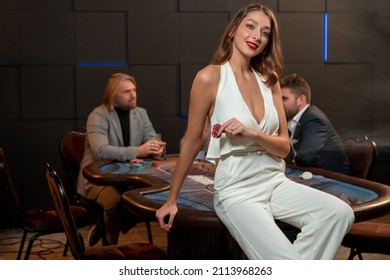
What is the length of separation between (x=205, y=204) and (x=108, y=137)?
1.84m

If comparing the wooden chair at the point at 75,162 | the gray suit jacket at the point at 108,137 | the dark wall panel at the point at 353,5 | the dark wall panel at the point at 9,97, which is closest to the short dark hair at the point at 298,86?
the dark wall panel at the point at 353,5

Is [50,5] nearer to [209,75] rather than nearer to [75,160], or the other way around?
[75,160]

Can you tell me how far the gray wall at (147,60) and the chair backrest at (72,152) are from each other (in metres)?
0.31

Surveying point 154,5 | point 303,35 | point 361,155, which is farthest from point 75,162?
point 361,155

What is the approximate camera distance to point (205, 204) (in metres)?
2.79

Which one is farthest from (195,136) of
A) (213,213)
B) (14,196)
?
(14,196)

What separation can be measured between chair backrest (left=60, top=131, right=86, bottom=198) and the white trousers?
2223 millimetres

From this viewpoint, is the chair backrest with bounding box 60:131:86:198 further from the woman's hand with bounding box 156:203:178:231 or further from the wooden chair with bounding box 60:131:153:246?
the woman's hand with bounding box 156:203:178:231

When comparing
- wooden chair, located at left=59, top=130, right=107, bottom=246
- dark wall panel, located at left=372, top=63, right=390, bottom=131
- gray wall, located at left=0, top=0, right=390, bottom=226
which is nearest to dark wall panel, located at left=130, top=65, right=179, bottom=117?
gray wall, located at left=0, top=0, right=390, bottom=226

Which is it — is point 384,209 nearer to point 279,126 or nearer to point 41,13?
point 279,126

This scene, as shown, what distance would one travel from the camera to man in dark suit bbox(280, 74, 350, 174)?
13.3 feet

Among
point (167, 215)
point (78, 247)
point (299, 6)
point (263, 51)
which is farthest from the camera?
point (299, 6)

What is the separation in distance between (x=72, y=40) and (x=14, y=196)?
1.28m

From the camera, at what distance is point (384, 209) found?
8.81ft
